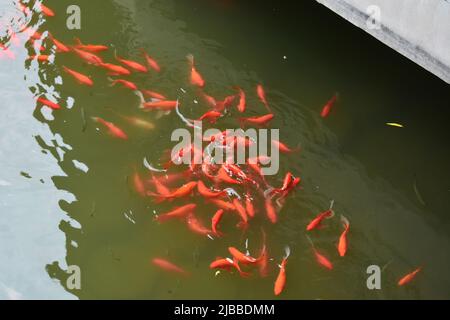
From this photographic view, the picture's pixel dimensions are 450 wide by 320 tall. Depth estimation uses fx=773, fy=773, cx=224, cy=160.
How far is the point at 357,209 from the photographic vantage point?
18.4 ft

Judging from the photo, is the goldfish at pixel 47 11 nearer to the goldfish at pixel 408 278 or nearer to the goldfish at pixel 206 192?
the goldfish at pixel 206 192

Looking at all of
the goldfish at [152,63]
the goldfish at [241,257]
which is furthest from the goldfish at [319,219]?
the goldfish at [152,63]

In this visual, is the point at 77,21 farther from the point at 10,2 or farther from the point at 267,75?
the point at 267,75

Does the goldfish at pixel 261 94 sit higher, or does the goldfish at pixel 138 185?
the goldfish at pixel 261 94

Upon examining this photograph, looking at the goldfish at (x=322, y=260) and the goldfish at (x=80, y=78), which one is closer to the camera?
the goldfish at (x=322, y=260)

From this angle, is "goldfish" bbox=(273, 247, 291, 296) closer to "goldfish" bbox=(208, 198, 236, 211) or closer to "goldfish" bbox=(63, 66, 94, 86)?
"goldfish" bbox=(208, 198, 236, 211)

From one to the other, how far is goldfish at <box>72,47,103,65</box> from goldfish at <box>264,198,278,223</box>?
6.78 ft

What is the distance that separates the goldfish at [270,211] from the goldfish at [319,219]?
238 mm

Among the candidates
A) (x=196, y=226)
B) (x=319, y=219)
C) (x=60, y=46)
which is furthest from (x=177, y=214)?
(x=60, y=46)

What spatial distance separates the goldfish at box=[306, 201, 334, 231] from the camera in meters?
5.35

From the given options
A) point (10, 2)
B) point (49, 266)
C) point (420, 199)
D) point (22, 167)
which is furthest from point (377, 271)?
point (10, 2)

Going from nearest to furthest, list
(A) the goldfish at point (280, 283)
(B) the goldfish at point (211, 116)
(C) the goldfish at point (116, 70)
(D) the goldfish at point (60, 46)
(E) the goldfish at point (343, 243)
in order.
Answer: (A) the goldfish at point (280, 283) → (E) the goldfish at point (343, 243) → (B) the goldfish at point (211, 116) → (C) the goldfish at point (116, 70) → (D) the goldfish at point (60, 46)

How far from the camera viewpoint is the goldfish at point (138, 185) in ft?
18.1

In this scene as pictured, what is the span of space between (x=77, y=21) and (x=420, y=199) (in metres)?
3.50
